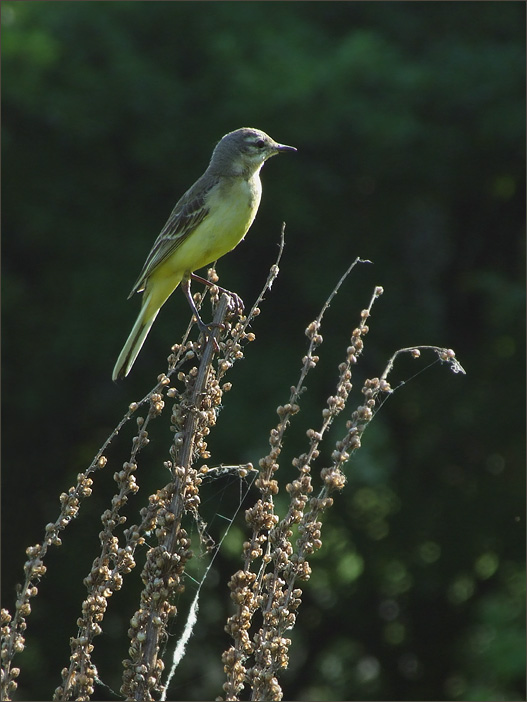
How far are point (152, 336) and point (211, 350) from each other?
4.85 m

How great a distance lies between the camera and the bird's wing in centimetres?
435

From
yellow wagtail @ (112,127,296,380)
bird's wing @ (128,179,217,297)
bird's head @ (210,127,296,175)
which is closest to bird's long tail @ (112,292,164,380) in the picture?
yellow wagtail @ (112,127,296,380)

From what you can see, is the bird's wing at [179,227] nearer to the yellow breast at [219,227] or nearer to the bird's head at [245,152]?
the yellow breast at [219,227]

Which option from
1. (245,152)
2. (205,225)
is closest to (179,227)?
(205,225)

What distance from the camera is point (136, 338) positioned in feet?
13.5

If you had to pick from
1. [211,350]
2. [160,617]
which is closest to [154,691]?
[160,617]

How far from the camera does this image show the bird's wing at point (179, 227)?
4.35 m

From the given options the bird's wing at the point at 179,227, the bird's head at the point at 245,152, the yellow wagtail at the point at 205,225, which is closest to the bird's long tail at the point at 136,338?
the yellow wagtail at the point at 205,225

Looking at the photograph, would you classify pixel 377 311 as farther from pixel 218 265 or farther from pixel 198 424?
pixel 198 424

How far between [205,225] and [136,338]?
62 centimetres

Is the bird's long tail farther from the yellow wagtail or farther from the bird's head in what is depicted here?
the bird's head

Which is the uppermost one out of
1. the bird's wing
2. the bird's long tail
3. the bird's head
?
the bird's head

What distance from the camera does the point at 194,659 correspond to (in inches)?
319

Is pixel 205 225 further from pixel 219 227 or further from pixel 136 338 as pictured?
pixel 136 338
